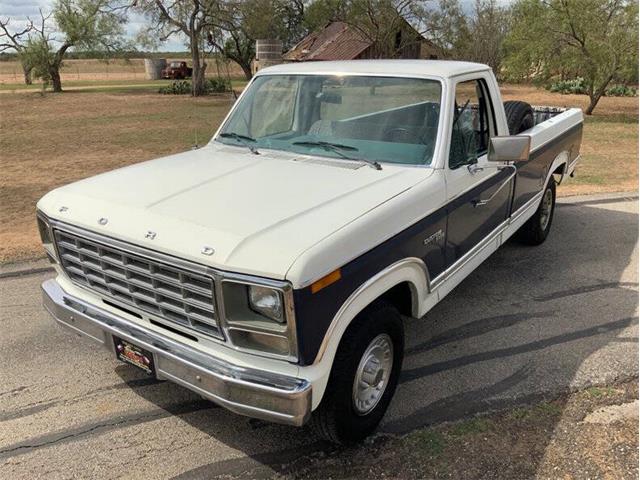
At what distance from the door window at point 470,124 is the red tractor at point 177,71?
48.8 meters

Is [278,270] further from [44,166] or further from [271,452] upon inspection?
[44,166]

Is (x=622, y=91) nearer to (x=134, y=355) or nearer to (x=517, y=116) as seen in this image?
(x=517, y=116)

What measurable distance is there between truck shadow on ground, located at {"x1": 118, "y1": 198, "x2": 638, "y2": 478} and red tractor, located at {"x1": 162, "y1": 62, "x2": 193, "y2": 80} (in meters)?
48.5

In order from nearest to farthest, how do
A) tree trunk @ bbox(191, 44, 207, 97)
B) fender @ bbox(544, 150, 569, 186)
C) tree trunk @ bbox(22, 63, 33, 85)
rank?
fender @ bbox(544, 150, 569, 186) < tree trunk @ bbox(191, 44, 207, 97) < tree trunk @ bbox(22, 63, 33, 85)

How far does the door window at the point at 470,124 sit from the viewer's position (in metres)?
3.61

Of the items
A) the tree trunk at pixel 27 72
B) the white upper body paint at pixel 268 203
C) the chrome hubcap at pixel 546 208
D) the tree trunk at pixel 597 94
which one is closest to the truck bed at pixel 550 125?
the chrome hubcap at pixel 546 208

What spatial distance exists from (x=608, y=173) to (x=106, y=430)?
31.8 feet

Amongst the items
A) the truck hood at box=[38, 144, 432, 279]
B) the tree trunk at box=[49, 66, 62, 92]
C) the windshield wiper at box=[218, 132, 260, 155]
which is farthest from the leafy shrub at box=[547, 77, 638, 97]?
the tree trunk at box=[49, 66, 62, 92]

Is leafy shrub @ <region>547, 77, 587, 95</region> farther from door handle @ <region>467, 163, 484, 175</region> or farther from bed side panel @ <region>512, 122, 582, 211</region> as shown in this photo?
door handle @ <region>467, 163, 484, 175</region>

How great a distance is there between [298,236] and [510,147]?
1749 millimetres

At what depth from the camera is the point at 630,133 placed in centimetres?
1543

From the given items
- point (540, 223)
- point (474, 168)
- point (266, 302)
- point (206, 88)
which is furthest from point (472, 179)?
point (206, 88)

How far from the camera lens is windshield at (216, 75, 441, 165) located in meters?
3.53

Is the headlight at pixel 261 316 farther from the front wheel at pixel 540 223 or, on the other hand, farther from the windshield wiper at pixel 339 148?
the front wheel at pixel 540 223
